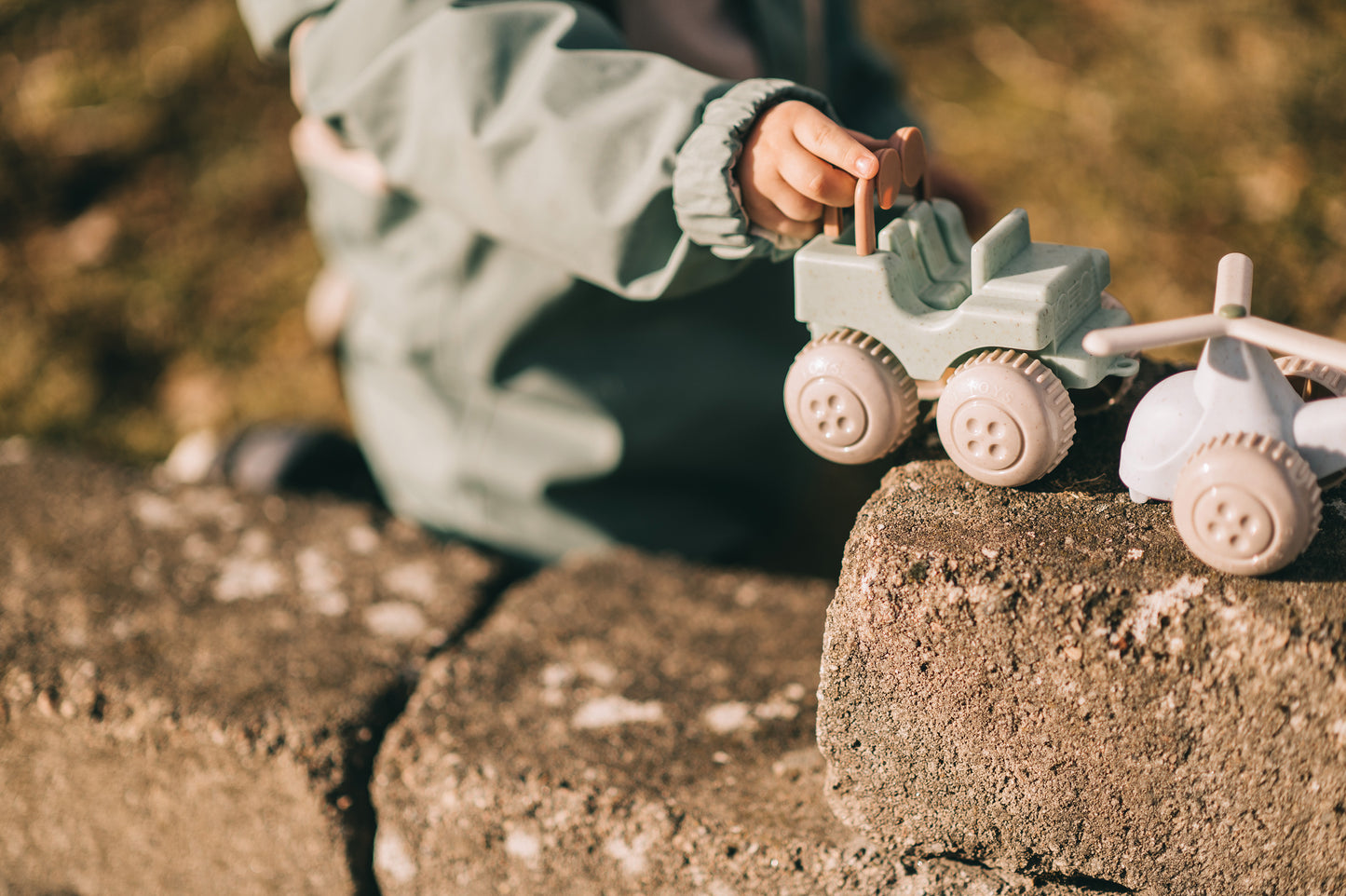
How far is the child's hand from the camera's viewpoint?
92 centimetres

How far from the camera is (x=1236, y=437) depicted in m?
0.80

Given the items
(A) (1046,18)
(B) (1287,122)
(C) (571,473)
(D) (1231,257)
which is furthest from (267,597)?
(A) (1046,18)

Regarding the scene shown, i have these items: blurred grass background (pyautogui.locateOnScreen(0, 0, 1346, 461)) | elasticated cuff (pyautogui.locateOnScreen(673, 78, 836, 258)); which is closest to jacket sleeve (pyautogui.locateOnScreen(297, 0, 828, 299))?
elasticated cuff (pyautogui.locateOnScreen(673, 78, 836, 258))

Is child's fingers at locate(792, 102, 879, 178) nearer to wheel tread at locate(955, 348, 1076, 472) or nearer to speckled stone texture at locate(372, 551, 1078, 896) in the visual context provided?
wheel tread at locate(955, 348, 1076, 472)

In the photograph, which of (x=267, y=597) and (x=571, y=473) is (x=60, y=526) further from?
(x=571, y=473)

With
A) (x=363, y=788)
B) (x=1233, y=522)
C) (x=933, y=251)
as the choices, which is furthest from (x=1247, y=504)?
(x=363, y=788)

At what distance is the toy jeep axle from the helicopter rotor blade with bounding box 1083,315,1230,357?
6 centimetres

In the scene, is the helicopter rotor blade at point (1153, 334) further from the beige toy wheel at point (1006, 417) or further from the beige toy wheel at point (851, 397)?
the beige toy wheel at point (851, 397)

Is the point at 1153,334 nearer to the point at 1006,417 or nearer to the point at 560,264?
the point at 1006,417

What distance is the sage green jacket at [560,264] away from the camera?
1067 mm

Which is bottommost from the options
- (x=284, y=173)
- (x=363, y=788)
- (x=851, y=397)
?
(x=284, y=173)

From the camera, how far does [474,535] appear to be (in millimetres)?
1701

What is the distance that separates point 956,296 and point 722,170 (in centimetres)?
23

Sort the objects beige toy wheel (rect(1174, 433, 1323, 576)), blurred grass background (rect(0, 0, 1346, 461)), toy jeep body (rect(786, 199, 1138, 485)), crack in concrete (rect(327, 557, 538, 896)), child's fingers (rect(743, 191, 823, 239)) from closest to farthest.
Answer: beige toy wheel (rect(1174, 433, 1323, 576)) < toy jeep body (rect(786, 199, 1138, 485)) < child's fingers (rect(743, 191, 823, 239)) < crack in concrete (rect(327, 557, 538, 896)) < blurred grass background (rect(0, 0, 1346, 461))
